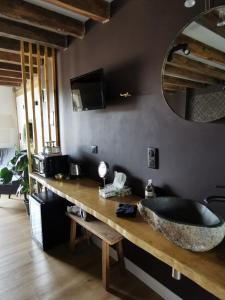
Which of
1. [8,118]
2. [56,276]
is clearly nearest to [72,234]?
[56,276]

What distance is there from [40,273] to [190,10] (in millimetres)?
2484

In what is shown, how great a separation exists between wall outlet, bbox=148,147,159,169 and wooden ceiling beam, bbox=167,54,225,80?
63cm

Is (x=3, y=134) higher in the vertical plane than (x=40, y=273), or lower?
higher

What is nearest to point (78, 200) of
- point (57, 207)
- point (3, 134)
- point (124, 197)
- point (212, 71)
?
point (124, 197)

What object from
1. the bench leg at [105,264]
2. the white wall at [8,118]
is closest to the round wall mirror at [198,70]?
the bench leg at [105,264]

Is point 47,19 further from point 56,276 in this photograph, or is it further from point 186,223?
point 56,276

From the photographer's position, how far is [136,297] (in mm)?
1815

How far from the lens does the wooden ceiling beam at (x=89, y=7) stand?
180 centimetres

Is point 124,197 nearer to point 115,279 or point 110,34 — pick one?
point 115,279

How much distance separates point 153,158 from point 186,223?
758 millimetres

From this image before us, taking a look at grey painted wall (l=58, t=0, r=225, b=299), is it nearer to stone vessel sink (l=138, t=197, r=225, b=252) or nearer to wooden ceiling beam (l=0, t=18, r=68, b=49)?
stone vessel sink (l=138, t=197, r=225, b=252)

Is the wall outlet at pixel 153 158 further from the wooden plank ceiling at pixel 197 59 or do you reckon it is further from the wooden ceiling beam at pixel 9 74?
the wooden ceiling beam at pixel 9 74

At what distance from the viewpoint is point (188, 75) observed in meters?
1.44

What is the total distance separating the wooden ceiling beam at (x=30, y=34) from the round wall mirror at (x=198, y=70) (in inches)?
66.8
